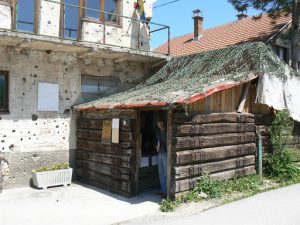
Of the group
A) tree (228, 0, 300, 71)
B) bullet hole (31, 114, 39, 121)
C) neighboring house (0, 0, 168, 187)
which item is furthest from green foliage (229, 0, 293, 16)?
bullet hole (31, 114, 39, 121)

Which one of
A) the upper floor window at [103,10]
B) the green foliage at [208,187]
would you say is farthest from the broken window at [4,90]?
the green foliage at [208,187]

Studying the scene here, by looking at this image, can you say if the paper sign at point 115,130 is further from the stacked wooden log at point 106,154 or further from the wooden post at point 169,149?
the wooden post at point 169,149

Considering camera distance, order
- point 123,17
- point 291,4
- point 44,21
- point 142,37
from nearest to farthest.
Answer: point 44,21 → point 123,17 → point 142,37 → point 291,4

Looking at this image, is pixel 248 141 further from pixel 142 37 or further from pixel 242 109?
pixel 142 37

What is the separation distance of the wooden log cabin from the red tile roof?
17.2 ft

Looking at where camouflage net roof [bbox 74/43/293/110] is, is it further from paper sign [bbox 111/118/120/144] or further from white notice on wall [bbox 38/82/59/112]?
white notice on wall [bbox 38/82/59/112]

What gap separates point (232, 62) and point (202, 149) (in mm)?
3029

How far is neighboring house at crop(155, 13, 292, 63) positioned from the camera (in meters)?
16.0

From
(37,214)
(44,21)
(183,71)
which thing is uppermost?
(44,21)

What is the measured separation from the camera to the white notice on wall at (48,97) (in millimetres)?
10406

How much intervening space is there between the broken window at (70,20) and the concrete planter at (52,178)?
420 centimetres

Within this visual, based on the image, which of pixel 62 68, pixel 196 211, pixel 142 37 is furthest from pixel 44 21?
pixel 196 211

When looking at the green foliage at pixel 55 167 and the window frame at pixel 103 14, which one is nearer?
the green foliage at pixel 55 167

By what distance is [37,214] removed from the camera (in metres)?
7.48
